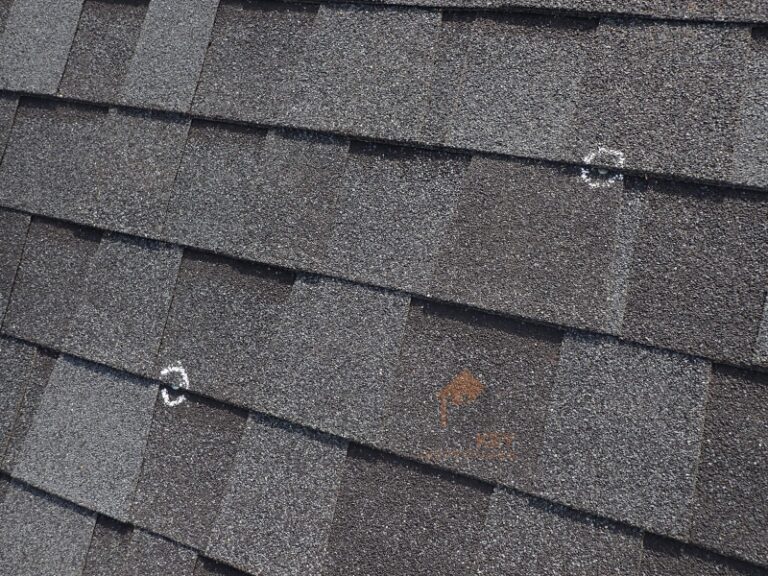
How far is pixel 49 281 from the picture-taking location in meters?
1.73

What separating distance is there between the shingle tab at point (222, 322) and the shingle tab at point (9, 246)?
0.57m

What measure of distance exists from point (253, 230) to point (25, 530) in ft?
3.21

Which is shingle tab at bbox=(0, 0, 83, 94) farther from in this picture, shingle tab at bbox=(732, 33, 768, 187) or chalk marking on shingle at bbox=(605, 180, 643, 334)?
shingle tab at bbox=(732, 33, 768, 187)

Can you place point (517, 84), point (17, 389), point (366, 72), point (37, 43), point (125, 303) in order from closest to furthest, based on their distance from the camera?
point (517, 84), point (366, 72), point (125, 303), point (17, 389), point (37, 43)

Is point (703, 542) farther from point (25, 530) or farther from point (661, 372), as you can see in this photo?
point (25, 530)

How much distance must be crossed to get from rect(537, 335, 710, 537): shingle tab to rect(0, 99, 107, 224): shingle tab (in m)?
1.29

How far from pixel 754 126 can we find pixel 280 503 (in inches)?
47.6

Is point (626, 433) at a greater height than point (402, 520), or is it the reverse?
point (626, 433)

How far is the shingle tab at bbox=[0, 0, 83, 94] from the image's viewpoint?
1856 mm

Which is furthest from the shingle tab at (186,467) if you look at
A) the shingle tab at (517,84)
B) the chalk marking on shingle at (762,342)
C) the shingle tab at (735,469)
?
the chalk marking on shingle at (762,342)

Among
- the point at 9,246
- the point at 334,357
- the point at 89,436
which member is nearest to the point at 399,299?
the point at 334,357

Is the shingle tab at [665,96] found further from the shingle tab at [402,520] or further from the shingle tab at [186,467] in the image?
the shingle tab at [186,467]

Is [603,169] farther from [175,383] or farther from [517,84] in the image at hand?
[175,383]

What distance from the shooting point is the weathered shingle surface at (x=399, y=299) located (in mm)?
1170
